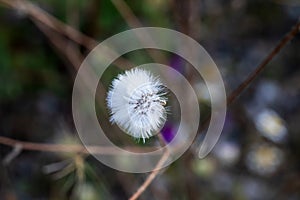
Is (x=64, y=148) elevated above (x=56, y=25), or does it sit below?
below

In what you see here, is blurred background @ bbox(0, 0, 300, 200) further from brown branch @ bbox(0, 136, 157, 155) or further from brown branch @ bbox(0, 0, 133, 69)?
brown branch @ bbox(0, 136, 157, 155)

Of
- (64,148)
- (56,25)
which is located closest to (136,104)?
(64,148)

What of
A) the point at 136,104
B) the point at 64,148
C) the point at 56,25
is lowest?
the point at 136,104

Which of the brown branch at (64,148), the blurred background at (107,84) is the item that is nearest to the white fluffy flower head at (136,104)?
A: the brown branch at (64,148)

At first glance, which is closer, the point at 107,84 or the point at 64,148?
the point at 64,148

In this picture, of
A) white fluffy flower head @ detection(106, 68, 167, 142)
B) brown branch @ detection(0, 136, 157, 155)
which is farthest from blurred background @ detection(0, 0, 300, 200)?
white fluffy flower head @ detection(106, 68, 167, 142)

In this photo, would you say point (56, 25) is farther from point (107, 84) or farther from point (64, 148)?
point (64, 148)
